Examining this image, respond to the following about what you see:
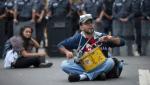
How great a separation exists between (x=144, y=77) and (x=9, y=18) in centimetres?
958

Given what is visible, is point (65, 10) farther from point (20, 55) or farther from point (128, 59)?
point (20, 55)

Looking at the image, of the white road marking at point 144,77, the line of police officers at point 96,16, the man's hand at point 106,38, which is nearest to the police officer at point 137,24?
the line of police officers at point 96,16

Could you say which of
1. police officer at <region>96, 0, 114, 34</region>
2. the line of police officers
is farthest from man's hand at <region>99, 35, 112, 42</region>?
police officer at <region>96, 0, 114, 34</region>

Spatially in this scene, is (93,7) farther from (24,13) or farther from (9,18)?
(9,18)

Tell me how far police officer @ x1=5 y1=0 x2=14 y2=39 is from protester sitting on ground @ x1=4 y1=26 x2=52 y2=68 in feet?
15.5

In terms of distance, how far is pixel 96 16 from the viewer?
20.6 meters

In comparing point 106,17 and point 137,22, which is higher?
point 106,17

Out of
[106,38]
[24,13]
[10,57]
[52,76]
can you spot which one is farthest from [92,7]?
[106,38]

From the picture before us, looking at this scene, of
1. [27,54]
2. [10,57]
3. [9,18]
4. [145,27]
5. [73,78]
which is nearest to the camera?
[73,78]

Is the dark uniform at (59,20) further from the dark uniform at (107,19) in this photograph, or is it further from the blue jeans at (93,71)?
the blue jeans at (93,71)

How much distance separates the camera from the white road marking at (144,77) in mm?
11703

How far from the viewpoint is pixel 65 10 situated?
2072 cm

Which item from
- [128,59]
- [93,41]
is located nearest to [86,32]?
[93,41]

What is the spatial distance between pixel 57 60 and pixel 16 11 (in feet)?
9.29
